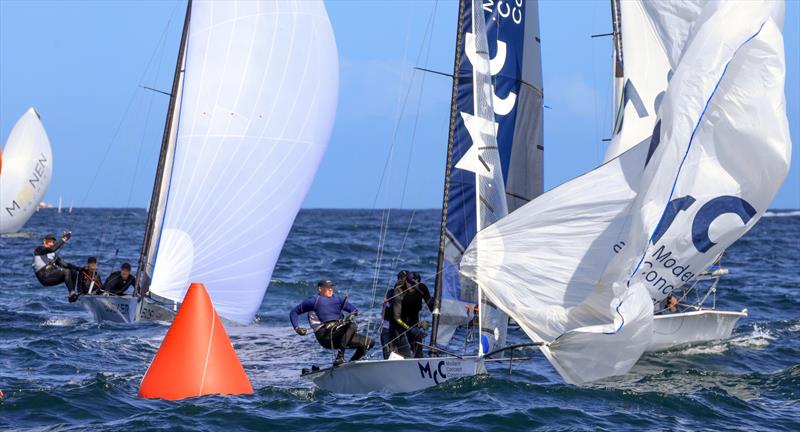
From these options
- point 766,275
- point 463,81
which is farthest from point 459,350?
point 766,275

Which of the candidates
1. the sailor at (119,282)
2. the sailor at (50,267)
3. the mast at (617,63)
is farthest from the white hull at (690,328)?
the sailor at (50,267)

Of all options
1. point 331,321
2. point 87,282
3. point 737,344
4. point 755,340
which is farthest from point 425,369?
point 87,282

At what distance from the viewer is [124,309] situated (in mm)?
19016

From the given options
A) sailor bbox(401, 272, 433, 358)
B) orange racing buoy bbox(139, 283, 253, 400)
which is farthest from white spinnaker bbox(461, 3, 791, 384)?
orange racing buoy bbox(139, 283, 253, 400)

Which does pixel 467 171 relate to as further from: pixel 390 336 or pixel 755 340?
pixel 755 340

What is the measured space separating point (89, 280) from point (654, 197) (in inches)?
466

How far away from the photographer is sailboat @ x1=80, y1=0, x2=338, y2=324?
686 inches

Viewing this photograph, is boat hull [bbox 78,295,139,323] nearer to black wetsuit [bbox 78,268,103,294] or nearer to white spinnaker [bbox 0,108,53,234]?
black wetsuit [bbox 78,268,103,294]

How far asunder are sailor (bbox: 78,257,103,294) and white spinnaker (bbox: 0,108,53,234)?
31.1 m

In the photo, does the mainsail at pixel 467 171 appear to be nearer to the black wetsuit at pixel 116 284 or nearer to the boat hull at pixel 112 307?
the boat hull at pixel 112 307

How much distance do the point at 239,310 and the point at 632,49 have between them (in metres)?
7.58

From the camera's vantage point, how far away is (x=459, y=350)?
1689 cm

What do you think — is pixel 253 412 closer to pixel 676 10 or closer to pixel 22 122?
pixel 676 10

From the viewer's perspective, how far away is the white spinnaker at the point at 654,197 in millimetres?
12102
